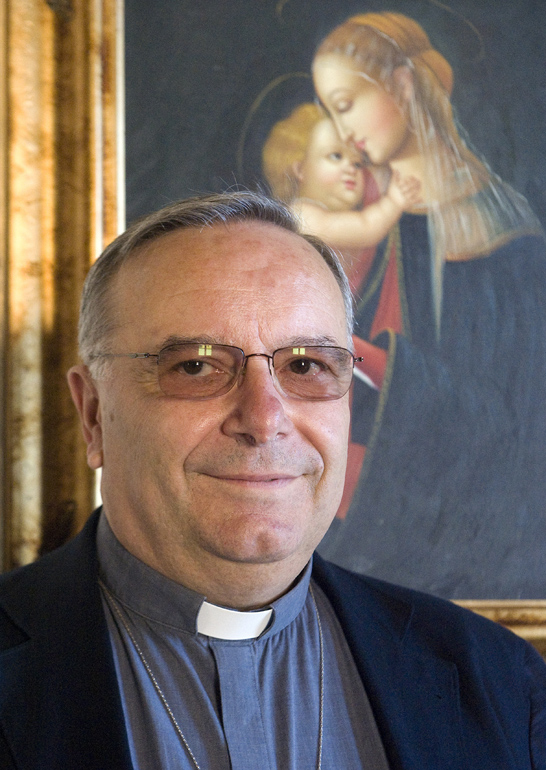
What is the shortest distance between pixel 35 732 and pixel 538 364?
1.69 meters

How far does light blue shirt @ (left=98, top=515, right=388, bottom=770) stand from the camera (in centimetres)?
150

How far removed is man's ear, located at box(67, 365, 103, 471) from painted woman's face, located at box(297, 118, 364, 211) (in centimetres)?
87

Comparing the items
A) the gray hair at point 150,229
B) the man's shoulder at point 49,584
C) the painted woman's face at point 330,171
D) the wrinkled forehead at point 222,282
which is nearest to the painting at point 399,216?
the painted woman's face at point 330,171

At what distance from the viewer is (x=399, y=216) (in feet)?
6.92

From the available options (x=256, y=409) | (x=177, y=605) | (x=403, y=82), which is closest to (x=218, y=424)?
(x=256, y=409)

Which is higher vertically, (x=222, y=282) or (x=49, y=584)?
(x=222, y=282)

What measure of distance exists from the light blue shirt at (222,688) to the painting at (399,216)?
438 mm

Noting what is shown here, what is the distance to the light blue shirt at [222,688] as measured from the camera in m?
1.50

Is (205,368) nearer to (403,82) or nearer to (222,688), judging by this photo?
(222,688)

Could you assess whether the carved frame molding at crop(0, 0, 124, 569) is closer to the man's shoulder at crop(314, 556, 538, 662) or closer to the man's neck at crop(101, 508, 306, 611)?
the man's neck at crop(101, 508, 306, 611)

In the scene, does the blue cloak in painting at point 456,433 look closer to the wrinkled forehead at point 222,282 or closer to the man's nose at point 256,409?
the wrinkled forehead at point 222,282

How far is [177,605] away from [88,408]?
0.58 metres

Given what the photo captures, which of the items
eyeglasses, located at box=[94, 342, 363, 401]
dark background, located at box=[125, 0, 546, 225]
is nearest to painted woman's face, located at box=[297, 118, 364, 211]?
dark background, located at box=[125, 0, 546, 225]

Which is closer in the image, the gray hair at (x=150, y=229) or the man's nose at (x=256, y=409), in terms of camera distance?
the man's nose at (x=256, y=409)
